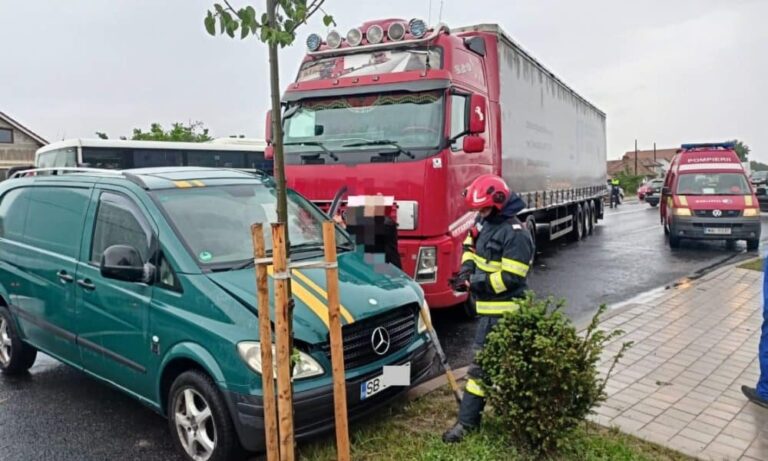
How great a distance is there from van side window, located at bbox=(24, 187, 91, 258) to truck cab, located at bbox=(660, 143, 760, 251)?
1259 cm

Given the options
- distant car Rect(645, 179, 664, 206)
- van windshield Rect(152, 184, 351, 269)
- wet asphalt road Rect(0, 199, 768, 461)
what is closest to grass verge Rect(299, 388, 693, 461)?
wet asphalt road Rect(0, 199, 768, 461)

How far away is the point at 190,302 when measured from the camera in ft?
11.4

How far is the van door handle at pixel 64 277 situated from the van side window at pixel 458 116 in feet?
12.7

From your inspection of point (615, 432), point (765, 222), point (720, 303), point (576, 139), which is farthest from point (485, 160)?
point (765, 222)

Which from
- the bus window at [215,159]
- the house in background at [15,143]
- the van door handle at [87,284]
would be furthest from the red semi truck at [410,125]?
the house in background at [15,143]

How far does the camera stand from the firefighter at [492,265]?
3.51 m

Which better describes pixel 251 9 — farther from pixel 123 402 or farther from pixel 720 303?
pixel 720 303

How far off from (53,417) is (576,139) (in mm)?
13302

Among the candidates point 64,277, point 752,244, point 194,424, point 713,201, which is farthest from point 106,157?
point 752,244

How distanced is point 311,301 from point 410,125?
3.33m

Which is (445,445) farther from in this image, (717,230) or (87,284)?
(717,230)

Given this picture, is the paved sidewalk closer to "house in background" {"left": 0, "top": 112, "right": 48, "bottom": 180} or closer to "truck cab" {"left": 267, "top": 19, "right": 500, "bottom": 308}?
"truck cab" {"left": 267, "top": 19, "right": 500, "bottom": 308}

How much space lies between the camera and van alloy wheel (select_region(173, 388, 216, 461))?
11.1 ft

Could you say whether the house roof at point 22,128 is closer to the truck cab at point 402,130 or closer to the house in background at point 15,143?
the house in background at point 15,143
